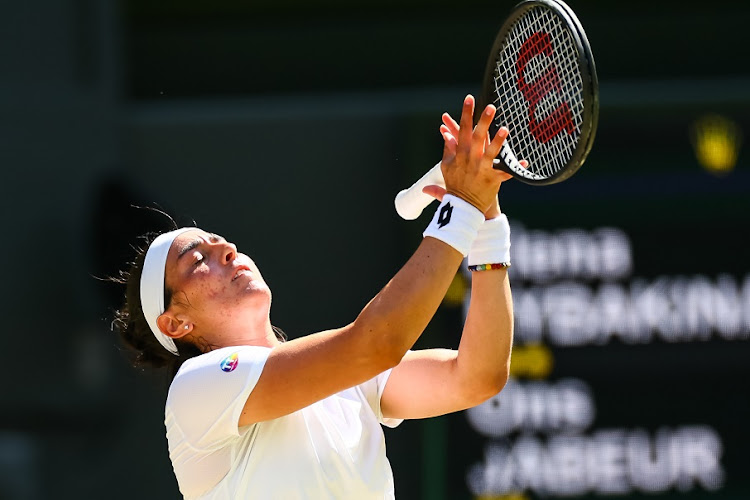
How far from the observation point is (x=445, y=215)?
243 cm

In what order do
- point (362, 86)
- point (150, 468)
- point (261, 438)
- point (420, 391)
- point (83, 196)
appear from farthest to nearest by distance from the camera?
point (362, 86)
point (83, 196)
point (150, 468)
point (420, 391)
point (261, 438)

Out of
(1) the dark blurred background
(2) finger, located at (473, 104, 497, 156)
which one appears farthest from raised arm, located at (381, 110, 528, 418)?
(1) the dark blurred background

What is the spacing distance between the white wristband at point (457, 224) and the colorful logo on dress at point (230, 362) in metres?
0.44

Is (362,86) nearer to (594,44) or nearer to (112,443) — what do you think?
(594,44)

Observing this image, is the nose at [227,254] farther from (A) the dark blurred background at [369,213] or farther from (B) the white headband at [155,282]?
(A) the dark blurred background at [369,213]

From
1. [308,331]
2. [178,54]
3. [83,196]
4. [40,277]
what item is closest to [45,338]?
[40,277]

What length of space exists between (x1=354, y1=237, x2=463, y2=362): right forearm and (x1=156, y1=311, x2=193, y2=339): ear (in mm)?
503

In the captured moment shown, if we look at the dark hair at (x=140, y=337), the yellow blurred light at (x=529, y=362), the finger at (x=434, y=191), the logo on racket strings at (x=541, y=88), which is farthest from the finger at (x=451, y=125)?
the yellow blurred light at (x=529, y=362)

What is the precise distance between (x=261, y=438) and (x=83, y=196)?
404 cm

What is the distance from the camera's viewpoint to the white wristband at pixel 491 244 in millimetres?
2615

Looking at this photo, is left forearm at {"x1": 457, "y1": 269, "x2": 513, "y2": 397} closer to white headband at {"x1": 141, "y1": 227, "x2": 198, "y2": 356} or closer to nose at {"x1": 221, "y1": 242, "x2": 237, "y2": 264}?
nose at {"x1": 221, "y1": 242, "x2": 237, "y2": 264}

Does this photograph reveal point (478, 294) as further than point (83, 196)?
No

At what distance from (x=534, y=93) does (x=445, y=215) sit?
45 cm

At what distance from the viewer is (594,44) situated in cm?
674
